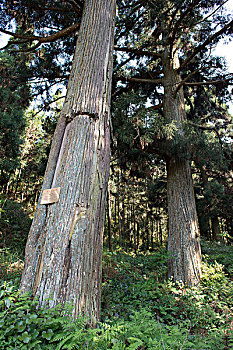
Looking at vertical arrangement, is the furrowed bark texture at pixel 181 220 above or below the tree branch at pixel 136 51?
below

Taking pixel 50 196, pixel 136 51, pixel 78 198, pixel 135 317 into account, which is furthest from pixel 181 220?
pixel 136 51

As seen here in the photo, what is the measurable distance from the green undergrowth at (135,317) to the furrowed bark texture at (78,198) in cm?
23

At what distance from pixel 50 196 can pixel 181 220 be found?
384cm

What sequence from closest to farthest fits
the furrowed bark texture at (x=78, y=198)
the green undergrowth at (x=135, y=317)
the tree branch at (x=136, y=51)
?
the green undergrowth at (x=135, y=317) → the furrowed bark texture at (x=78, y=198) → the tree branch at (x=136, y=51)

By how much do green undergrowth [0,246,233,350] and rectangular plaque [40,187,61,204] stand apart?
3.14 ft

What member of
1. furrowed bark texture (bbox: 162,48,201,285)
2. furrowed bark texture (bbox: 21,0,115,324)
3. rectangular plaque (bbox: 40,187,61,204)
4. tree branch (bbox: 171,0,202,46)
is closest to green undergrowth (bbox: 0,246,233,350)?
furrowed bark texture (bbox: 21,0,115,324)

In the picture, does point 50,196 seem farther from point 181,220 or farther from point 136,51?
point 136,51

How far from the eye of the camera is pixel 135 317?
2695mm

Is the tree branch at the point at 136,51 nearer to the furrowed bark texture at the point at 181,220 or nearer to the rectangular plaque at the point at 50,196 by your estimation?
the furrowed bark texture at the point at 181,220

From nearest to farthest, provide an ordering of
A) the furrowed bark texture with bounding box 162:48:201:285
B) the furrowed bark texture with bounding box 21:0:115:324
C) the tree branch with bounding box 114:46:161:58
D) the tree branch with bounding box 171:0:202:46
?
the furrowed bark texture with bounding box 21:0:115:324 → the furrowed bark texture with bounding box 162:48:201:285 → the tree branch with bounding box 171:0:202:46 → the tree branch with bounding box 114:46:161:58

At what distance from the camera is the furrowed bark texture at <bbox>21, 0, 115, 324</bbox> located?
8.16ft

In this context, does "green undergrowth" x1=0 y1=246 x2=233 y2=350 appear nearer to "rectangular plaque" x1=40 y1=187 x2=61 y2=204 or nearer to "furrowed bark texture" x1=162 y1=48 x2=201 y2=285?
"furrowed bark texture" x1=162 y1=48 x2=201 y2=285

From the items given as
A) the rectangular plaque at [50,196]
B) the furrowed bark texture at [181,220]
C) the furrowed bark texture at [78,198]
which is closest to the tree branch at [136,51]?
the furrowed bark texture at [181,220]

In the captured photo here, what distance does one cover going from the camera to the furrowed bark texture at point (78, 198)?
2488 mm
